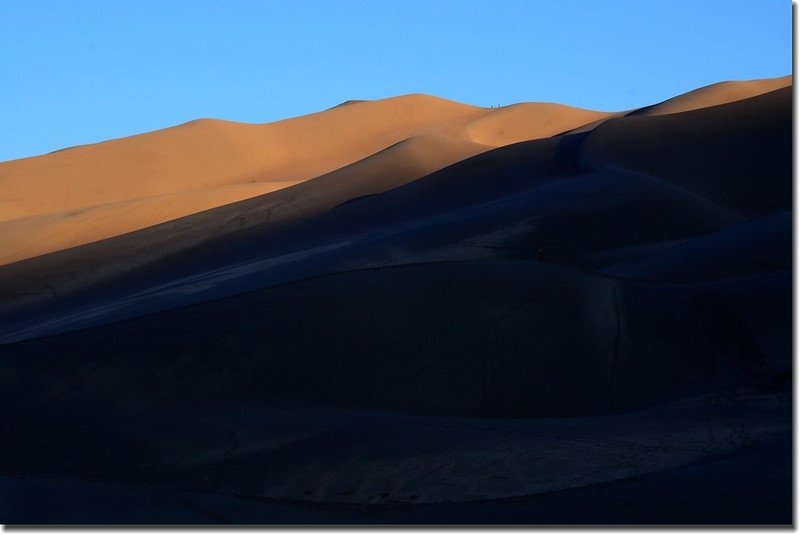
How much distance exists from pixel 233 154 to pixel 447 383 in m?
39.6

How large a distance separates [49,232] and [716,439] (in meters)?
25.1

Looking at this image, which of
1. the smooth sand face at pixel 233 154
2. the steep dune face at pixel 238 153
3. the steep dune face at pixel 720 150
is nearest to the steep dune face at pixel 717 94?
the smooth sand face at pixel 233 154

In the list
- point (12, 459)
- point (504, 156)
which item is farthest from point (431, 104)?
point (12, 459)

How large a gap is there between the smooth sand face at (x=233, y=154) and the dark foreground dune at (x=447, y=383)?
15.6m

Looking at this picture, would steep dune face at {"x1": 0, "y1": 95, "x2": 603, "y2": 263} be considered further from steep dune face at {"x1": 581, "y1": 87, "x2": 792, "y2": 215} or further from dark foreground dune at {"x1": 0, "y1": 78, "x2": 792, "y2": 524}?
dark foreground dune at {"x1": 0, "y1": 78, "x2": 792, "y2": 524}

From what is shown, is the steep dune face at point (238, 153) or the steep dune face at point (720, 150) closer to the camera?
the steep dune face at point (720, 150)

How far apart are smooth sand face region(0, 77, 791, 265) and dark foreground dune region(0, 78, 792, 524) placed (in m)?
15.6

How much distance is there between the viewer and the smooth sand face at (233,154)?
34.0 metres

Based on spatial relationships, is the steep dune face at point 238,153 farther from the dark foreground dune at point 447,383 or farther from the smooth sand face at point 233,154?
the dark foreground dune at point 447,383

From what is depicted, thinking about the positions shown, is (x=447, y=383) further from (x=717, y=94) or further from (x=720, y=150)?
(x=717, y=94)

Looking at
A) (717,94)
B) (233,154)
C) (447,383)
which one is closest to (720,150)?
(447,383)

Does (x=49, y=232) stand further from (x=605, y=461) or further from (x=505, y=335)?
(x=605, y=461)

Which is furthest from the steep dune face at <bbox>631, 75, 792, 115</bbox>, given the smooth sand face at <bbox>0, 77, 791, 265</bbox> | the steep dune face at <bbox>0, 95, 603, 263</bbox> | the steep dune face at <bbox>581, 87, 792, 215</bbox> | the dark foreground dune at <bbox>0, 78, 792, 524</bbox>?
the dark foreground dune at <bbox>0, 78, 792, 524</bbox>

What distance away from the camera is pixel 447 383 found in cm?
1030
